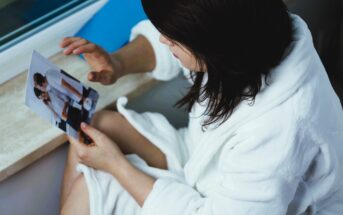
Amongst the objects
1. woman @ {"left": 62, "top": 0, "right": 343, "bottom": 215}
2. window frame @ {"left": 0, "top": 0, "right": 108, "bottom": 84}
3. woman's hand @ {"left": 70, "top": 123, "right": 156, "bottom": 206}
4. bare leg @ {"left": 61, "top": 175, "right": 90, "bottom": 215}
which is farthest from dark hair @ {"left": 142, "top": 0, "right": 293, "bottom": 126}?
window frame @ {"left": 0, "top": 0, "right": 108, "bottom": 84}

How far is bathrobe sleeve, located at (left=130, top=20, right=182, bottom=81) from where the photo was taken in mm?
1190

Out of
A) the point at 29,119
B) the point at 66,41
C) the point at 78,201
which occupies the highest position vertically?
the point at 66,41

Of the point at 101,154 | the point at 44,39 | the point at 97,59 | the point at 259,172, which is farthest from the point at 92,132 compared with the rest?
the point at 259,172

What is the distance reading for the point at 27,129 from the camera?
1.09 metres

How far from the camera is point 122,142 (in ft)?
3.70

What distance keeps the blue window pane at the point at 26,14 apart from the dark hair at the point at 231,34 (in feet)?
1.63

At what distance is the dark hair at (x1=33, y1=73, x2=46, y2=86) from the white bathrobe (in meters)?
0.20

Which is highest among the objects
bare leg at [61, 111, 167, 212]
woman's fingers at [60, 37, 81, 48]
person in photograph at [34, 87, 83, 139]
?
woman's fingers at [60, 37, 81, 48]

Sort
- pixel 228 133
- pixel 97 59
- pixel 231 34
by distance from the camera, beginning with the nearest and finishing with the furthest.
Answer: pixel 231 34
pixel 228 133
pixel 97 59

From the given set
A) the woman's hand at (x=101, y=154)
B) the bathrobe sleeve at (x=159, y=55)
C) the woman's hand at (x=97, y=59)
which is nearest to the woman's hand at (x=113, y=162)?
the woman's hand at (x=101, y=154)

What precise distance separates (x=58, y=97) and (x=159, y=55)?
288mm

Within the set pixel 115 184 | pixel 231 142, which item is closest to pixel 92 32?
pixel 115 184

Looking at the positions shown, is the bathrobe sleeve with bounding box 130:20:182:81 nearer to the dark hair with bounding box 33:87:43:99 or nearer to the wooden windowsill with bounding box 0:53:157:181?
the wooden windowsill with bounding box 0:53:157:181

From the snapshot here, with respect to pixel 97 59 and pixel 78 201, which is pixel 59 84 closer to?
pixel 97 59
